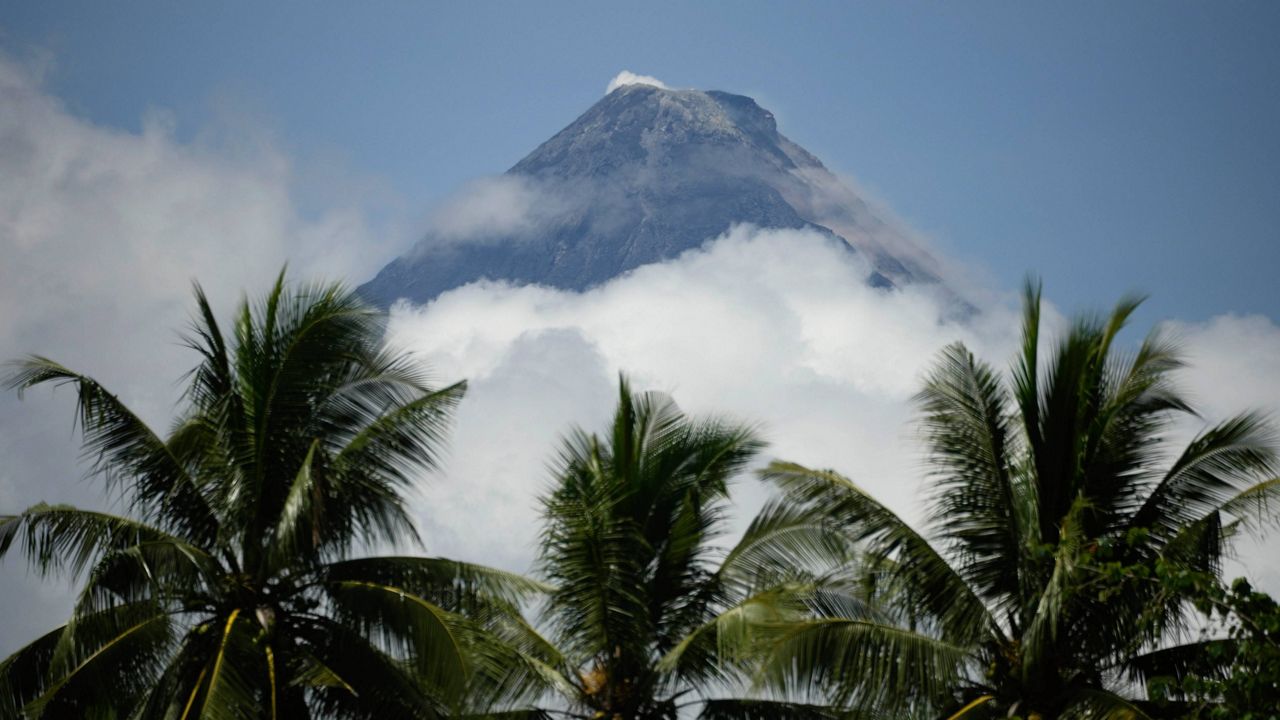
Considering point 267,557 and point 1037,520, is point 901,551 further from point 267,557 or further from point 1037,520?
point 267,557

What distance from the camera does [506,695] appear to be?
1700 centimetres

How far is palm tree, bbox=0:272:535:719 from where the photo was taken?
51.2 ft

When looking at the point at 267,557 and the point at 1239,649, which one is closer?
the point at 1239,649

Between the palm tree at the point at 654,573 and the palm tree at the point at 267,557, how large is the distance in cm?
88

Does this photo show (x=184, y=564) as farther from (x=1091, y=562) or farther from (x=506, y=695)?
(x=1091, y=562)

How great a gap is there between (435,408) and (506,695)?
125 inches

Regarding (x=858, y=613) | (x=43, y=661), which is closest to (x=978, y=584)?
(x=858, y=613)

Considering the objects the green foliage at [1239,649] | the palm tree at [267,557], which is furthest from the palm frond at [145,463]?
the green foliage at [1239,649]

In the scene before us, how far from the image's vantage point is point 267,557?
16.2 meters

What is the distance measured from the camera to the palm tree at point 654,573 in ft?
55.9

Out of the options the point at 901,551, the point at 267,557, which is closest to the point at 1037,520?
the point at 901,551

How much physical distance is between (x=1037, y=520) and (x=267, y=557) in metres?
7.82

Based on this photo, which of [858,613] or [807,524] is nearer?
[858,613]

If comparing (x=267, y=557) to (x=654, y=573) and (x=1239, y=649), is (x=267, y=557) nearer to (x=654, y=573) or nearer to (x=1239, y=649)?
(x=654, y=573)
